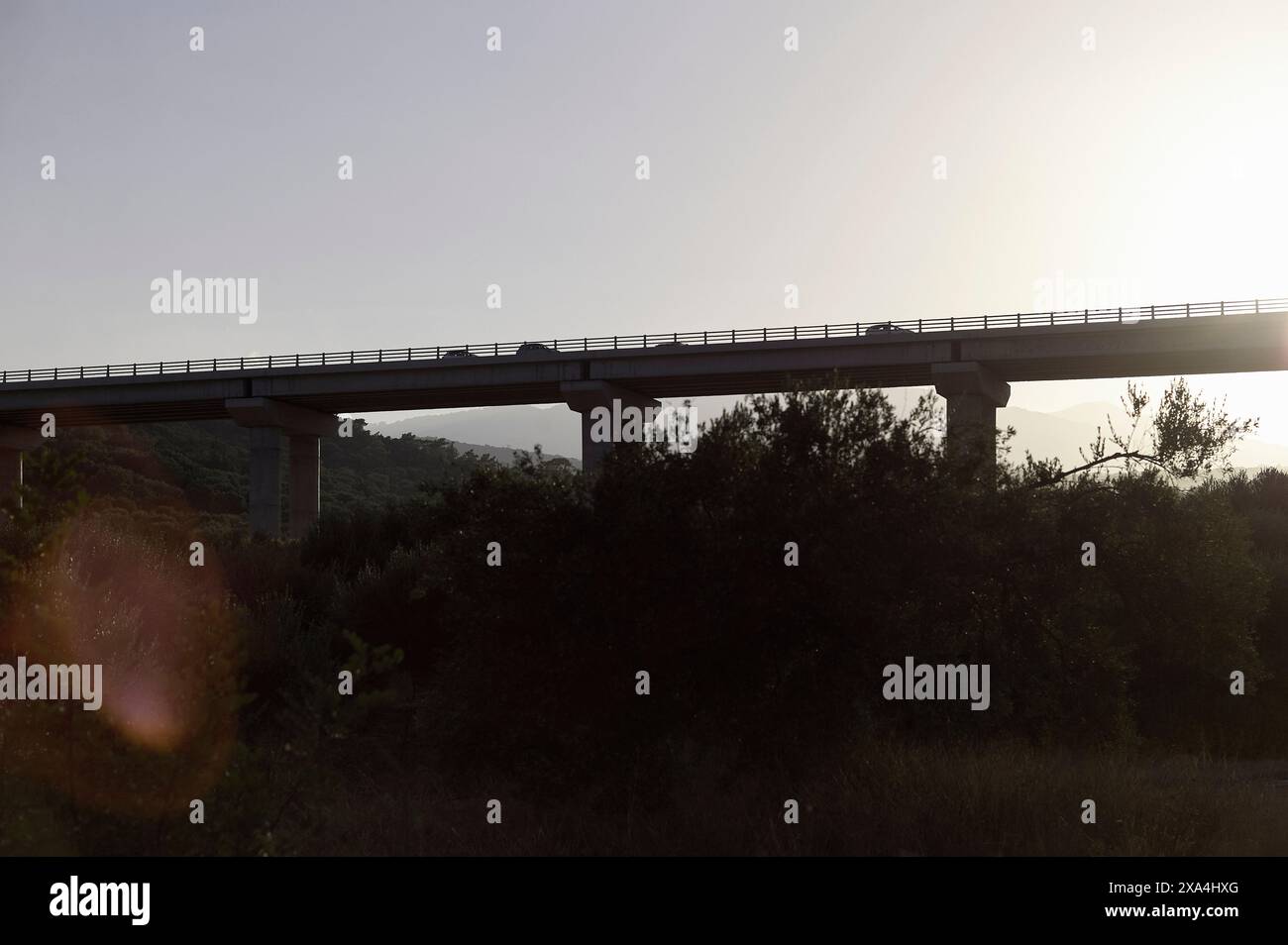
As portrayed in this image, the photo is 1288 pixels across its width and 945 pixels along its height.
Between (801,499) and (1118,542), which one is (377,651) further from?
(1118,542)

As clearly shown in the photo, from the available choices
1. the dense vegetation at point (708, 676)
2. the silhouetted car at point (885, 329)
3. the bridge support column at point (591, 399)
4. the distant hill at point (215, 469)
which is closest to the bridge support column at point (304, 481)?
the distant hill at point (215, 469)

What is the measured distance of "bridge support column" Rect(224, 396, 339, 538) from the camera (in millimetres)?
64500

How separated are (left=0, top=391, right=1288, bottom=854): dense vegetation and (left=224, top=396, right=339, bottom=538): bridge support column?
44.2 meters

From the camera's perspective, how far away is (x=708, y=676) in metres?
14.5

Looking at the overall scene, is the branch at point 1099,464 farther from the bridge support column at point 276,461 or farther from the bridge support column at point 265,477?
the bridge support column at point 265,477

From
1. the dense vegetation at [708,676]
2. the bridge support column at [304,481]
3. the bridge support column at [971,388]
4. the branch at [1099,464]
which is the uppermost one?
the bridge support column at [971,388]

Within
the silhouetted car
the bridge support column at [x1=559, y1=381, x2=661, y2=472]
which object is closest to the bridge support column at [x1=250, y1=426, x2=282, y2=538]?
the bridge support column at [x1=559, y1=381, x2=661, y2=472]

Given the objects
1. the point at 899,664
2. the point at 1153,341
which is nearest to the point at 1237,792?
the point at 899,664

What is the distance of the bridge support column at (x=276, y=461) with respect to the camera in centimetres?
6450

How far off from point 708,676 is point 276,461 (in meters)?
56.1

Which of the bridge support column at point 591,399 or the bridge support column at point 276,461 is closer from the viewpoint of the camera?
the bridge support column at point 591,399

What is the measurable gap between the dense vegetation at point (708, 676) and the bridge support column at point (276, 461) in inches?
1740

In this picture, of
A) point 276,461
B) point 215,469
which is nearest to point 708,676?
point 276,461

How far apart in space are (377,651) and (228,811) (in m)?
2.13
